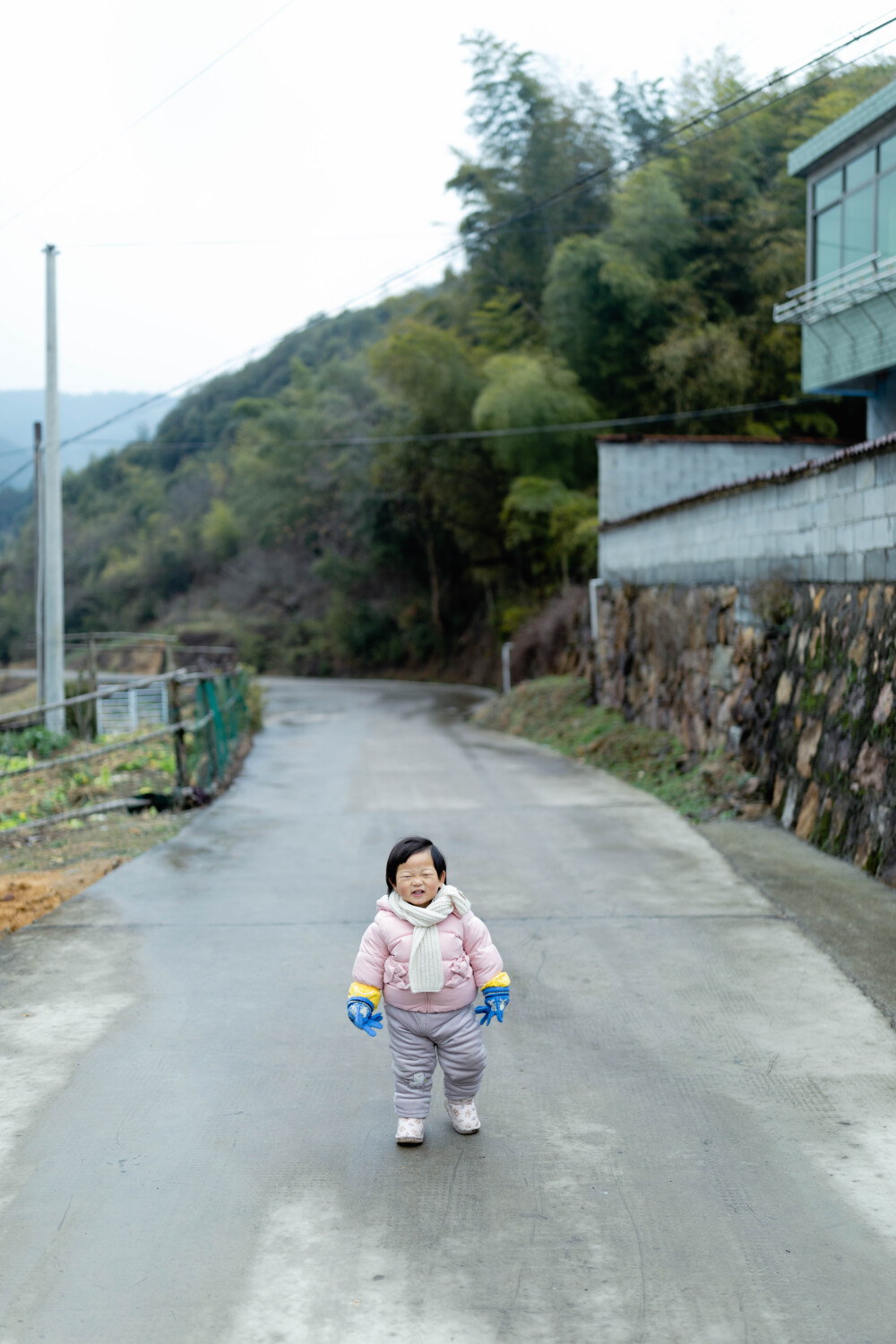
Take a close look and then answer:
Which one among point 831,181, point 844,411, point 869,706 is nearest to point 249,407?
point 844,411

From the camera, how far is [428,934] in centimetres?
371

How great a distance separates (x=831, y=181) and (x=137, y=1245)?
55.9 ft

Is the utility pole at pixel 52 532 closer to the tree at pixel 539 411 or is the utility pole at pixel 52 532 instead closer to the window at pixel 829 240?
the window at pixel 829 240

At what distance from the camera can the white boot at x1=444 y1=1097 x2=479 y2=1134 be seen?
12.5 feet

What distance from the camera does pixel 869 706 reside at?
770 centimetres

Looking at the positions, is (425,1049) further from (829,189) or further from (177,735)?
(829,189)

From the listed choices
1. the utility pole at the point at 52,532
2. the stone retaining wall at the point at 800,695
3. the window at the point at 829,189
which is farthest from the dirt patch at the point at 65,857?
the window at the point at 829,189

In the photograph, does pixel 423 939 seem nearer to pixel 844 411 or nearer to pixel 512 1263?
pixel 512 1263

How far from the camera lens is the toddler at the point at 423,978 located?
3.69m

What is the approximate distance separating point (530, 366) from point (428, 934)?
2428cm

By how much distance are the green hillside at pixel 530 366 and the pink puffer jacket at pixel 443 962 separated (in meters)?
10.4


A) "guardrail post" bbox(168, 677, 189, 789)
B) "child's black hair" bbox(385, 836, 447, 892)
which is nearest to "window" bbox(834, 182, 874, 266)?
"guardrail post" bbox(168, 677, 189, 789)

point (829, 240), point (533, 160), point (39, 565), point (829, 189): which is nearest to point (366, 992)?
point (39, 565)

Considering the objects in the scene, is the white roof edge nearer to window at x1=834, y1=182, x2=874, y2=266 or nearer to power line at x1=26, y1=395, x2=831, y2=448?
window at x1=834, y1=182, x2=874, y2=266
